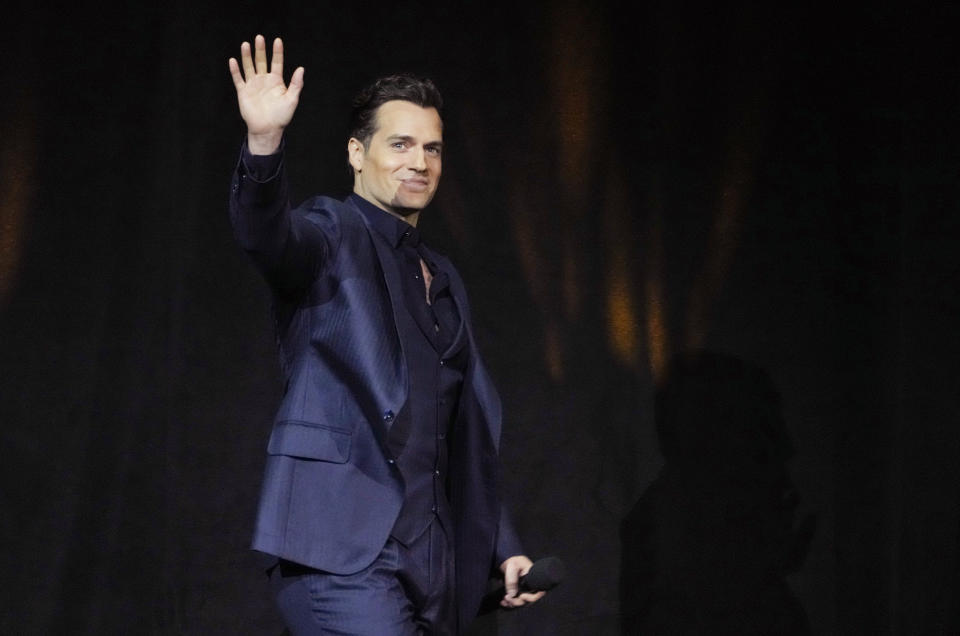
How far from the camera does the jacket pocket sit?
2.00 metres

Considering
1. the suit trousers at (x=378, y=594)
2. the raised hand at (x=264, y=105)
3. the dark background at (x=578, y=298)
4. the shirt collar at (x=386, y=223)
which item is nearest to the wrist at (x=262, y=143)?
the raised hand at (x=264, y=105)

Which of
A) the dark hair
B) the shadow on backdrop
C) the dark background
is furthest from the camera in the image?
the shadow on backdrop

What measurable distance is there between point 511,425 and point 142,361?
995 mm

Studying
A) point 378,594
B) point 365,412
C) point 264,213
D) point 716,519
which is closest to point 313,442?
point 365,412

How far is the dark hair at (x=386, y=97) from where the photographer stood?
237 cm

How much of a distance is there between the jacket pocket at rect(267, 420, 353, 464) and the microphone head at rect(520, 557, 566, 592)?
0.41 meters

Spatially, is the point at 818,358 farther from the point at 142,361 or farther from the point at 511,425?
the point at 142,361

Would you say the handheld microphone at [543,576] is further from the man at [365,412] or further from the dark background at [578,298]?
the dark background at [578,298]

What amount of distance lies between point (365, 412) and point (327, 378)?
87 millimetres

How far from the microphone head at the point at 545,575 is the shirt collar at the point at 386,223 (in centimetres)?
63

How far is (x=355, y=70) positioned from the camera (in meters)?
3.22

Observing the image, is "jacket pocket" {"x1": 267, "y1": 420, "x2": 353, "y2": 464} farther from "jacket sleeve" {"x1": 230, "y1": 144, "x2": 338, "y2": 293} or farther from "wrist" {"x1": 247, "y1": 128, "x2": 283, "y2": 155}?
"wrist" {"x1": 247, "y1": 128, "x2": 283, "y2": 155}

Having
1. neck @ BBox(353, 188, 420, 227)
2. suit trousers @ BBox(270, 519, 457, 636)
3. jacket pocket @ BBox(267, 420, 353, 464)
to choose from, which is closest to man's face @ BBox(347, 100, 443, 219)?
neck @ BBox(353, 188, 420, 227)

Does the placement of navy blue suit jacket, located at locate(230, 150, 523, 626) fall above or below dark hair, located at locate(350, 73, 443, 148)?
below
